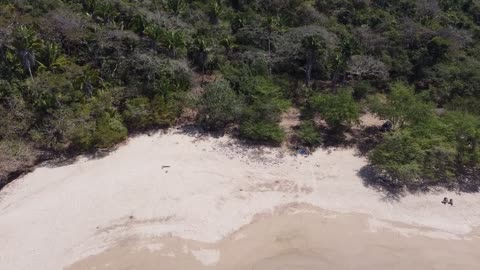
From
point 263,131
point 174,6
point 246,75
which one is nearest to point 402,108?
point 263,131

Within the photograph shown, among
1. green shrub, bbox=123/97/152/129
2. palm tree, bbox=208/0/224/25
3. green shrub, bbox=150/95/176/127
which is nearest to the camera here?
green shrub, bbox=123/97/152/129

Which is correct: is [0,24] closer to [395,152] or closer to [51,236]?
[51,236]

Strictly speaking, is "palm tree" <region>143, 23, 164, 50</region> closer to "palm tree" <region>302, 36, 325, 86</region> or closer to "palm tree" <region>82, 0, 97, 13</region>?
"palm tree" <region>82, 0, 97, 13</region>

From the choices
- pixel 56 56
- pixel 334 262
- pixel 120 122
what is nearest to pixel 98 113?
pixel 120 122

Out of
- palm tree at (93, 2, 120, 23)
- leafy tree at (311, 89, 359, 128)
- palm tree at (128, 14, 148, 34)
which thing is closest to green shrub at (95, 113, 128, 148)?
palm tree at (128, 14, 148, 34)

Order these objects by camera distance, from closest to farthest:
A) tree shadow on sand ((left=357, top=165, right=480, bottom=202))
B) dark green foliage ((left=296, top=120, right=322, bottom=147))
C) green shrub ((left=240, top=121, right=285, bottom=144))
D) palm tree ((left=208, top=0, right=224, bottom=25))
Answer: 1. tree shadow on sand ((left=357, top=165, right=480, bottom=202))
2. green shrub ((left=240, top=121, right=285, bottom=144))
3. dark green foliage ((left=296, top=120, right=322, bottom=147))
4. palm tree ((left=208, top=0, right=224, bottom=25))

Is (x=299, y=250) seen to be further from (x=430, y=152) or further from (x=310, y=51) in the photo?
(x=310, y=51)

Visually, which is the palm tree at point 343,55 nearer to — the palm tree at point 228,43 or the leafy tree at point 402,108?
the leafy tree at point 402,108
